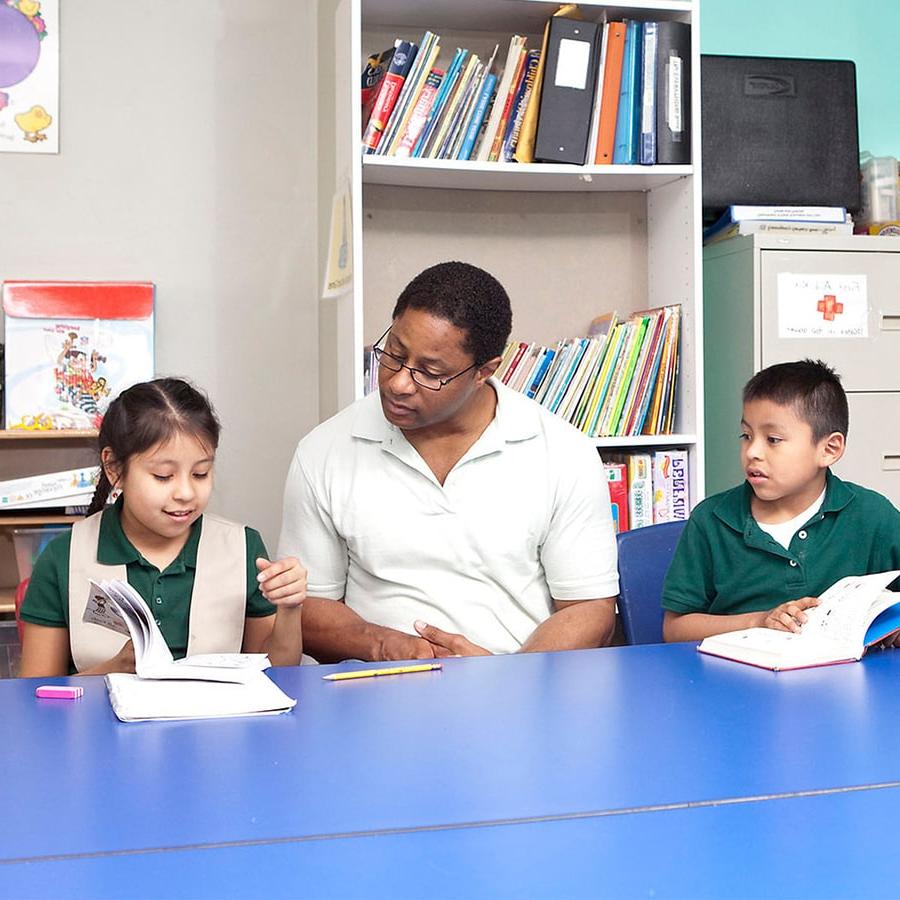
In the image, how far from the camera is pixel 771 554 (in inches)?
70.9

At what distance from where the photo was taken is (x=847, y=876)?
2.68ft

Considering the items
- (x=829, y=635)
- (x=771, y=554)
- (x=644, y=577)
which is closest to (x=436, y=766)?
(x=829, y=635)

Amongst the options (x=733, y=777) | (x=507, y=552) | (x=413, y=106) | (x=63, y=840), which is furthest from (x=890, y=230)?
(x=63, y=840)

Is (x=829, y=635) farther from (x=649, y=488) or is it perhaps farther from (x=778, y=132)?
(x=778, y=132)

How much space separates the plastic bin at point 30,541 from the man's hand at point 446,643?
109 cm

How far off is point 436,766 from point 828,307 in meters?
1.87

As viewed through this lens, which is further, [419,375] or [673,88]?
[673,88]

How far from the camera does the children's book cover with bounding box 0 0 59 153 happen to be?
2.69 metres

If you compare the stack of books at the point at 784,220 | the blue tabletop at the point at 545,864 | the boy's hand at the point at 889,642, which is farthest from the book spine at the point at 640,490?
the blue tabletop at the point at 545,864

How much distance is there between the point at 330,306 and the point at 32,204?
0.71 meters

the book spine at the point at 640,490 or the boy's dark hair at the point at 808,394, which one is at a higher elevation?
the boy's dark hair at the point at 808,394

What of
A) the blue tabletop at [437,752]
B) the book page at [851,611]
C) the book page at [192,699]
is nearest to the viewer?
the blue tabletop at [437,752]

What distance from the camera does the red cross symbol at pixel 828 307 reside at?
8.63 ft

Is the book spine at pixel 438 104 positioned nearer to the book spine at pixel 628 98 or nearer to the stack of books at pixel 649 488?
the book spine at pixel 628 98
